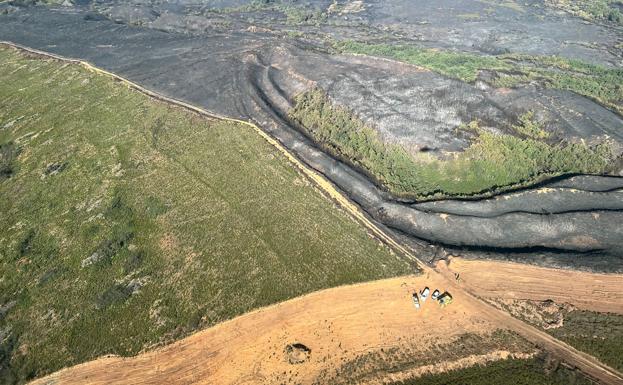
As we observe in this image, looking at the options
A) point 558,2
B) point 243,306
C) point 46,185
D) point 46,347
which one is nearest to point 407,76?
point 243,306

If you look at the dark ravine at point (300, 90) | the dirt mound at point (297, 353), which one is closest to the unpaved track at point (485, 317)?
the dirt mound at point (297, 353)

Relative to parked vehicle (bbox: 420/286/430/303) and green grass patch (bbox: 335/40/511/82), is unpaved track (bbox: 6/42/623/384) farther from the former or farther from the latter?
green grass patch (bbox: 335/40/511/82)

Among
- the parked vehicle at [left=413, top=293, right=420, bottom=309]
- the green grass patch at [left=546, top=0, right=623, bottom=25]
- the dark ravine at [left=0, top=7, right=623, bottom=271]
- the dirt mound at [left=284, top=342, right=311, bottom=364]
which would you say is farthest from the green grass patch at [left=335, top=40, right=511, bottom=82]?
the dirt mound at [left=284, top=342, right=311, bottom=364]

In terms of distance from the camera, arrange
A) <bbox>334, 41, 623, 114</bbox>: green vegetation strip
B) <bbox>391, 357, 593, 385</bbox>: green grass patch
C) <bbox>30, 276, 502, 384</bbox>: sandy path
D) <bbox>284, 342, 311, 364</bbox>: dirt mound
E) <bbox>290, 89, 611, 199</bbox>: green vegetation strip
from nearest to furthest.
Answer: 1. <bbox>391, 357, 593, 385</bbox>: green grass patch
2. <bbox>30, 276, 502, 384</bbox>: sandy path
3. <bbox>284, 342, 311, 364</bbox>: dirt mound
4. <bbox>290, 89, 611, 199</bbox>: green vegetation strip
5. <bbox>334, 41, 623, 114</bbox>: green vegetation strip

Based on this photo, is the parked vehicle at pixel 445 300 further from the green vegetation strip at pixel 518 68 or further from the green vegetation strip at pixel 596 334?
the green vegetation strip at pixel 518 68

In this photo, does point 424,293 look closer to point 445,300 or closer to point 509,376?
point 445,300

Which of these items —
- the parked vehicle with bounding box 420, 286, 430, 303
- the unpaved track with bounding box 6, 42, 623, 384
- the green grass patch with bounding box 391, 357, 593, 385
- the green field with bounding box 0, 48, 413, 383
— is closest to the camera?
the green grass patch with bounding box 391, 357, 593, 385
